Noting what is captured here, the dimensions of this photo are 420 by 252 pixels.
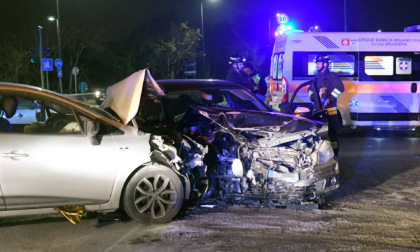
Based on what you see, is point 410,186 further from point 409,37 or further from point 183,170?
point 409,37

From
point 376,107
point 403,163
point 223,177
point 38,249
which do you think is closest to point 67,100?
point 38,249

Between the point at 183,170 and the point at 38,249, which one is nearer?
the point at 38,249

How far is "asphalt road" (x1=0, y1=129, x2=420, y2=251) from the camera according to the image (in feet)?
15.2

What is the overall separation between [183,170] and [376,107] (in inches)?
321

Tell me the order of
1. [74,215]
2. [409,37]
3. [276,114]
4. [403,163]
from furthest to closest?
[409,37]
[403,163]
[276,114]
[74,215]

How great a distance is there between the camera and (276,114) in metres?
6.21

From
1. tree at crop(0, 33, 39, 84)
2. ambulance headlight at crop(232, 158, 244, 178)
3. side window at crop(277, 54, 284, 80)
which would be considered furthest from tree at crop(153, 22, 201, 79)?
ambulance headlight at crop(232, 158, 244, 178)

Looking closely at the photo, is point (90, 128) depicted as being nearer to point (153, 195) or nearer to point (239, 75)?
point (153, 195)

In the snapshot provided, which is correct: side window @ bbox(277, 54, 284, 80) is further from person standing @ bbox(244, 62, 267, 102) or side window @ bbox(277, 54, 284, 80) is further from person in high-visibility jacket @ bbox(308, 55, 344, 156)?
person in high-visibility jacket @ bbox(308, 55, 344, 156)

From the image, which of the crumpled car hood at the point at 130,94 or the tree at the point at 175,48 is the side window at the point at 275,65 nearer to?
the crumpled car hood at the point at 130,94

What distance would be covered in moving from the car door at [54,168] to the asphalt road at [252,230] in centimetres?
39

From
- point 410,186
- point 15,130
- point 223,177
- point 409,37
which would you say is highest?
→ point 409,37

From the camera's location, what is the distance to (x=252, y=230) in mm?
5090

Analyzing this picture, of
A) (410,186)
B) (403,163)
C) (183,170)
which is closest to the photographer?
(183,170)
